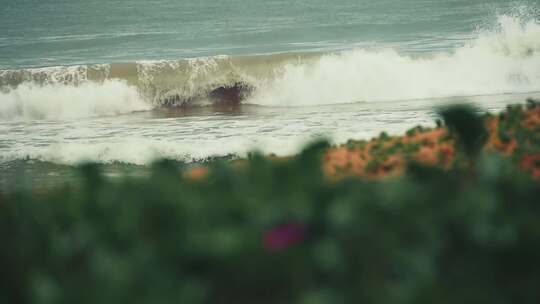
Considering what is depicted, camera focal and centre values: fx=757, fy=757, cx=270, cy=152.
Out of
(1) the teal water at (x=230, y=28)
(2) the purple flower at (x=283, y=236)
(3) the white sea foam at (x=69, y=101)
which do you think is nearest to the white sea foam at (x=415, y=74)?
(1) the teal water at (x=230, y=28)

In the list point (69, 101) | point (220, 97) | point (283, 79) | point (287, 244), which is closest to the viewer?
point (287, 244)

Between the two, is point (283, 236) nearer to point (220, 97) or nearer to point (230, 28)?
point (220, 97)

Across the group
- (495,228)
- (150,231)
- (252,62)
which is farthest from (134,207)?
(252,62)

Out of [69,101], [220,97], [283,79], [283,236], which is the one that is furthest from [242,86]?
[283,236]

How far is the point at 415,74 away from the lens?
84.1ft

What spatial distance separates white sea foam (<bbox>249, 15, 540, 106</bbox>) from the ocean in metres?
0.06

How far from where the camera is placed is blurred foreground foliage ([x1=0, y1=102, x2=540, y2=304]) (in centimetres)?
404

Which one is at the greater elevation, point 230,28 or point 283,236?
point 230,28

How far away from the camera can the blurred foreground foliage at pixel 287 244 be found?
4.04m

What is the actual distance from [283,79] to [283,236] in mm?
22537

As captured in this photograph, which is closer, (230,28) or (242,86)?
(242,86)

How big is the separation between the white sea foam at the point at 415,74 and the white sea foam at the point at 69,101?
4376 mm

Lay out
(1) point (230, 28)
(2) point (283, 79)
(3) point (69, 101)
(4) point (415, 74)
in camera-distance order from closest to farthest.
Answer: (3) point (69, 101)
(4) point (415, 74)
(2) point (283, 79)
(1) point (230, 28)

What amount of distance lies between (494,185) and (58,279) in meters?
2.75
